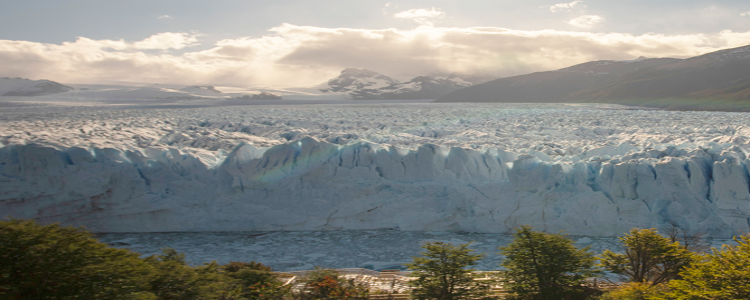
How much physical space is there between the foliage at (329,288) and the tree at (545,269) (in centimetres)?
166

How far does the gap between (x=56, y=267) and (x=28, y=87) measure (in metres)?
55.2

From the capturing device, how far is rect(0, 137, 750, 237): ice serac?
7.75 m

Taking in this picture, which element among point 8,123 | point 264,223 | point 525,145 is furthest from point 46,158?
point 525,145

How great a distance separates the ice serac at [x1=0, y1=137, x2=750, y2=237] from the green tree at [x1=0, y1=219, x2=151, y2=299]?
5.10 meters

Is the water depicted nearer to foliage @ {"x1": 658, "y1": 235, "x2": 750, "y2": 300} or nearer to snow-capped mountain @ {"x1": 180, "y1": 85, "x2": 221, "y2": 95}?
foliage @ {"x1": 658, "y1": 235, "x2": 750, "y2": 300}

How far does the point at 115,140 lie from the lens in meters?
10.2

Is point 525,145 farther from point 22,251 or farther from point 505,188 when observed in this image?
point 22,251

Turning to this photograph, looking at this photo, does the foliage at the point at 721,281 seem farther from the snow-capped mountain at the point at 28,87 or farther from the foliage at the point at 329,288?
the snow-capped mountain at the point at 28,87

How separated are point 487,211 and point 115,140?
877cm

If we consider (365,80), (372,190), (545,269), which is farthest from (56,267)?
(365,80)

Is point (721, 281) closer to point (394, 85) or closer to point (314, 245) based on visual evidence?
point (314, 245)

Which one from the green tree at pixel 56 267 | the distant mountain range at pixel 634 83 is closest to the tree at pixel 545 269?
the green tree at pixel 56 267

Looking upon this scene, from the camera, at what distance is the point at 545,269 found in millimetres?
4578

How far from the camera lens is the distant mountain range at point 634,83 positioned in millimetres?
47656
